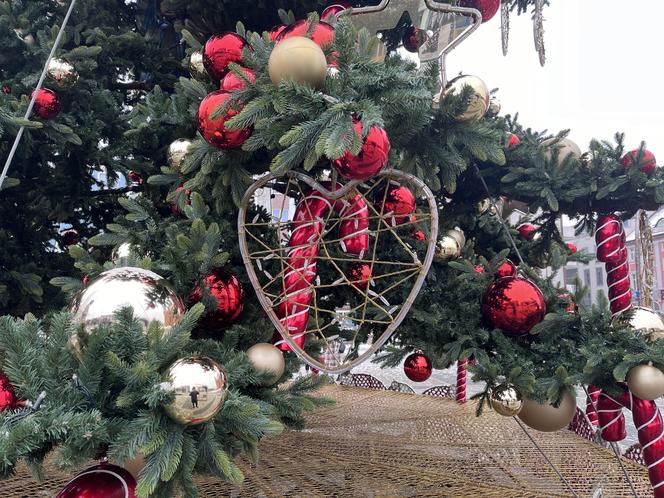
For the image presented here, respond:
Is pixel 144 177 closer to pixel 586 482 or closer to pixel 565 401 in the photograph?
pixel 565 401

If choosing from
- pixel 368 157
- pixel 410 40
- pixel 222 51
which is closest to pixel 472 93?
pixel 368 157

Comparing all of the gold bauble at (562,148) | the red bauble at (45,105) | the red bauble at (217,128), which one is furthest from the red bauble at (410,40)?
the red bauble at (45,105)

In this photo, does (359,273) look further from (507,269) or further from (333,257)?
(507,269)

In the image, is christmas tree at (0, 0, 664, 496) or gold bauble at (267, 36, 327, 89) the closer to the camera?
christmas tree at (0, 0, 664, 496)

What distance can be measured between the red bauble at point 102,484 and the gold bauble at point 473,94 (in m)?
1.14

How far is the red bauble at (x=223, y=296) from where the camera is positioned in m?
1.38

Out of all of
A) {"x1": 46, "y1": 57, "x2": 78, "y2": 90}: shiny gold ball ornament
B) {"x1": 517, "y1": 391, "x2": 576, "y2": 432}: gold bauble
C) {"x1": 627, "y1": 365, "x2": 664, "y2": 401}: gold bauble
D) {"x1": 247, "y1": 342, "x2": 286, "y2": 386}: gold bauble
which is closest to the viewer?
{"x1": 247, "y1": 342, "x2": 286, "y2": 386}: gold bauble

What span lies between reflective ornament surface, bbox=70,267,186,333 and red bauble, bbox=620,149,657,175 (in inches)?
66.2

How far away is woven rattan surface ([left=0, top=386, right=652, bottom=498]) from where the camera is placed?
1.83m

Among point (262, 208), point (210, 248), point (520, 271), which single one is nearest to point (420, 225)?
point (520, 271)

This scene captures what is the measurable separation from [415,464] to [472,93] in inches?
61.4

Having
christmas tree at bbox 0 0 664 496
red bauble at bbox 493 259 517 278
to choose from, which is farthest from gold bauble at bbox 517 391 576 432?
red bauble at bbox 493 259 517 278

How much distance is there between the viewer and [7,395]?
1015 mm

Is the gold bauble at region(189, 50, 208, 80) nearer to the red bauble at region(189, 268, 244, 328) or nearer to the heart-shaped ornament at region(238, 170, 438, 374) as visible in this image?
the heart-shaped ornament at region(238, 170, 438, 374)
